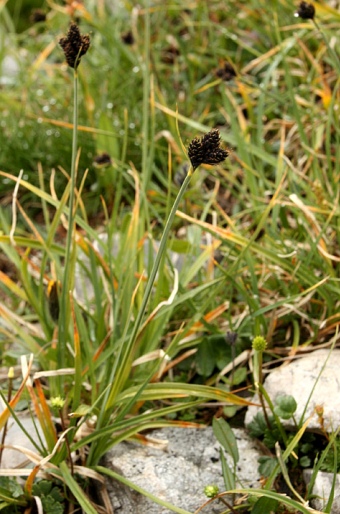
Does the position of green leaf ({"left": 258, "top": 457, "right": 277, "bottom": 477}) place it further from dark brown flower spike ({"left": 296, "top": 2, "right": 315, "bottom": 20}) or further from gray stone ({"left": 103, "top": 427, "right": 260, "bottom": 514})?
dark brown flower spike ({"left": 296, "top": 2, "right": 315, "bottom": 20})

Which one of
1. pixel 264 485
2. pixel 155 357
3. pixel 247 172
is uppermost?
pixel 247 172

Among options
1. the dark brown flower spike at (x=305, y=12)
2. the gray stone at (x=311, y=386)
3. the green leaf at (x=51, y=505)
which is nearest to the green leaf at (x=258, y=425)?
the gray stone at (x=311, y=386)

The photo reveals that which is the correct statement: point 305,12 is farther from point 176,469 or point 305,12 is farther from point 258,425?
point 176,469

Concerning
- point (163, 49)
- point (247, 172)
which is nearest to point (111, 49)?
point (163, 49)

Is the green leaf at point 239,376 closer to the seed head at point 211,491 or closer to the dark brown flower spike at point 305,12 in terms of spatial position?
the seed head at point 211,491

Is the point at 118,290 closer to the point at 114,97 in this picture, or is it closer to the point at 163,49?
the point at 114,97
